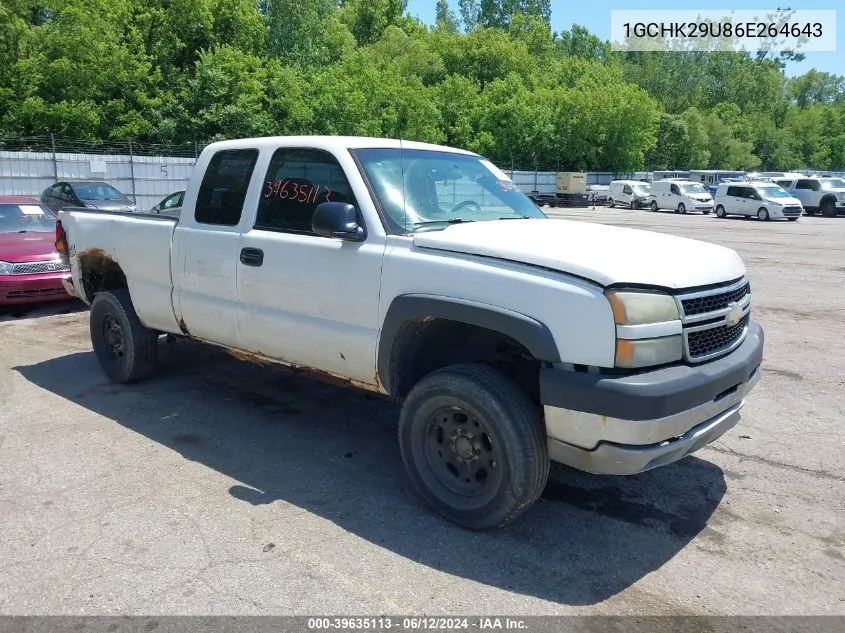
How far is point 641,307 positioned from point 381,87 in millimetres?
40727

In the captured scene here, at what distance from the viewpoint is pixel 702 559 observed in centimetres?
344

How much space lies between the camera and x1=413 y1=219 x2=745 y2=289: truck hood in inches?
128

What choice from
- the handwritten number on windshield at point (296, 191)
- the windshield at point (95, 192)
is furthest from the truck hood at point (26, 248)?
the windshield at point (95, 192)

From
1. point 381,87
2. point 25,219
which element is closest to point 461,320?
point 25,219

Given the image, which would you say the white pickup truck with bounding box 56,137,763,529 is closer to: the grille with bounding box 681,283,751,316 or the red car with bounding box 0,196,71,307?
the grille with bounding box 681,283,751,316

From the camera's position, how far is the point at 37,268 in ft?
29.6

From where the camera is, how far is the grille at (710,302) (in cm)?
335

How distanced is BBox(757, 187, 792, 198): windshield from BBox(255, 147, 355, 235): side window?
104ft

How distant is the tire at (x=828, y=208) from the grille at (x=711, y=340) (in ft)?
118

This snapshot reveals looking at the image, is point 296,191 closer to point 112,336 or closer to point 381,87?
point 112,336

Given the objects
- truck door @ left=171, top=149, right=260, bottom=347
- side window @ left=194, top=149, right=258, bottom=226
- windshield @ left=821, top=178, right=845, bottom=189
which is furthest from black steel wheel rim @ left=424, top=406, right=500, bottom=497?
windshield @ left=821, top=178, right=845, bottom=189

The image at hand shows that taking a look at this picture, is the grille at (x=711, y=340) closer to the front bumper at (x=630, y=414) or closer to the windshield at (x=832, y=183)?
the front bumper at (x=630, y=414)

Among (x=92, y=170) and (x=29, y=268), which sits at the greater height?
(x=92, y=170)

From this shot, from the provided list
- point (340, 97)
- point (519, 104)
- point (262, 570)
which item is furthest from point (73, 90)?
point (262, 570)
